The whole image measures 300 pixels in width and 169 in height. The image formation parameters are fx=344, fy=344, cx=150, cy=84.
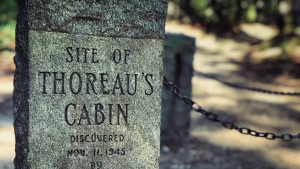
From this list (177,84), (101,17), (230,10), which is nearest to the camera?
(101,17)

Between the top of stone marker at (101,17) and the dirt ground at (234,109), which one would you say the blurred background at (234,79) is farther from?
the top of stone marker at (101,17)

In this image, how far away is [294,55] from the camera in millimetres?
8734

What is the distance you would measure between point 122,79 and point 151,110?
30 centimetres

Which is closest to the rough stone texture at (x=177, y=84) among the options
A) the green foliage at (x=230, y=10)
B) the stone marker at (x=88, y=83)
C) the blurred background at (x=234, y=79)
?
the blurred background at (x=234, y=79)

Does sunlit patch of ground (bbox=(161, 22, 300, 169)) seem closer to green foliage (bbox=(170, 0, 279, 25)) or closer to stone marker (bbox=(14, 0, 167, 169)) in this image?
green foliage (bbox=(170, 0, 279, 25))

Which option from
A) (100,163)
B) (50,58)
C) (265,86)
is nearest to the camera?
(50,58)

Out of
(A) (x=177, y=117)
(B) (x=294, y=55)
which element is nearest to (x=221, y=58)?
(B) (x=294, y=55)

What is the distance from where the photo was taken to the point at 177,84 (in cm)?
477

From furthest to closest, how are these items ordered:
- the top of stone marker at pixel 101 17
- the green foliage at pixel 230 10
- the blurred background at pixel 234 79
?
the green foliage at pixel 230 10, the blurred background at pixel 234 79, the top of stone marker at pixel 101 17

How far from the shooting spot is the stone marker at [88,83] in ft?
7.26

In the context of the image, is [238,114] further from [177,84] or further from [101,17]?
[101,17]

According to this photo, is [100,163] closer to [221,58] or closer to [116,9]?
[116,9]

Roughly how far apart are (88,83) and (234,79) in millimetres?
6507

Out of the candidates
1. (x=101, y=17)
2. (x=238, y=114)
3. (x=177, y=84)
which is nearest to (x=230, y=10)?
(x=238, y=114)
